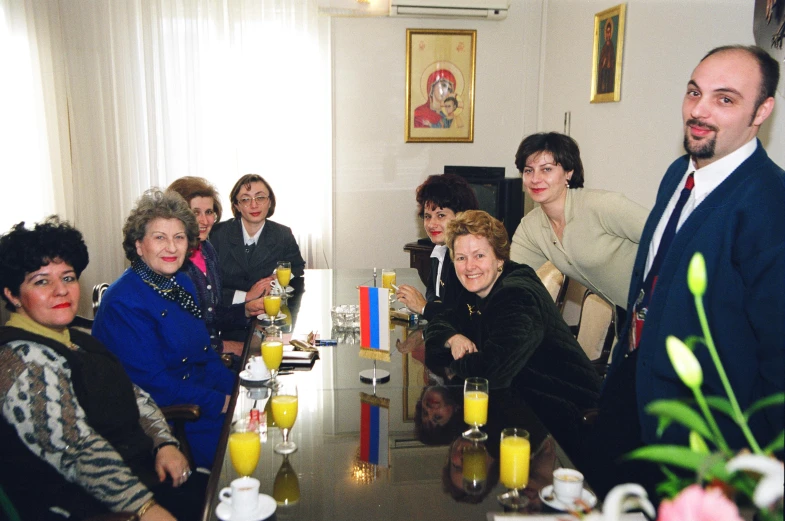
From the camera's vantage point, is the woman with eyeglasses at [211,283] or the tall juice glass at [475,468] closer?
the tall juice glass at [475,468]

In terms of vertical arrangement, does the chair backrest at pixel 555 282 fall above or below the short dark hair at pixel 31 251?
below

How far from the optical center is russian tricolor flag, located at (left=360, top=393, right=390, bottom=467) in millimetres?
1689

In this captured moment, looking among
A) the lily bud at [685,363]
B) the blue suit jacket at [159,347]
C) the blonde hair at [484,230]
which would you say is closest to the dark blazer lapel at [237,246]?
the blue suit jacket at [159,347]

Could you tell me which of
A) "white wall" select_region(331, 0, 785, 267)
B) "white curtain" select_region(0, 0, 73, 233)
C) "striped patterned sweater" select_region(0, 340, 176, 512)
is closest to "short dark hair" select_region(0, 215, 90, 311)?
"striped patterned sweater" select_region(0, 340, 176, 512)

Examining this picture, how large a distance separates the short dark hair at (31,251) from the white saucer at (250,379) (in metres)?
0.61

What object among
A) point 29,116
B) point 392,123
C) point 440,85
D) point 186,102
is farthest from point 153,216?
point 440,85

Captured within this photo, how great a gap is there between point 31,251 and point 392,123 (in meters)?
4.16

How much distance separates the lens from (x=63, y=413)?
1766mm

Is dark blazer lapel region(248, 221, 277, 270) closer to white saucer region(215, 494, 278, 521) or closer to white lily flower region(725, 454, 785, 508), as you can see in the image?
white saucer region(215, 494, 278, 521)

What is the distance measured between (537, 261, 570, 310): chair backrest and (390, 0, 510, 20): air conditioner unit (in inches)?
104

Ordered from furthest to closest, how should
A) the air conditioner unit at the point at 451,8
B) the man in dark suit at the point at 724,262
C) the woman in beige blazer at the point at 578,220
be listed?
the air conditioner unit at the point at 451,8, the woman in beige blazer at the point at 578,220, the man in dark suit at the point at 724,262

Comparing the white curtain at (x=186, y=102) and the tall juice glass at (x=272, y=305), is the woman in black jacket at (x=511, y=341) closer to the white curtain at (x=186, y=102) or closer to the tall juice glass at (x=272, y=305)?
the tall juice glass at (x=272, y=305)

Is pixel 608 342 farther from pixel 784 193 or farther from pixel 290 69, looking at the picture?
pixel 290 69

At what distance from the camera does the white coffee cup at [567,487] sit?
144 centimetres
